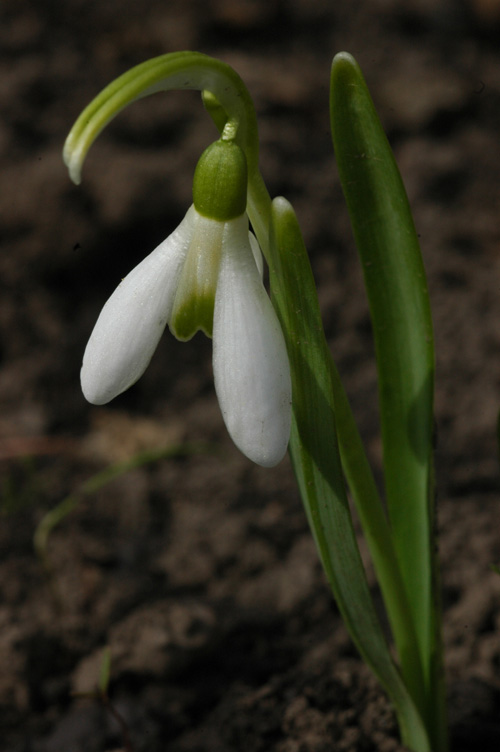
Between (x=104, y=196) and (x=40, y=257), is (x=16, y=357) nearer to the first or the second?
(x=40, y=257)

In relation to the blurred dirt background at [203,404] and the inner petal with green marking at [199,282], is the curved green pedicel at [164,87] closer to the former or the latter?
the inner petal with green marking at [199,282]

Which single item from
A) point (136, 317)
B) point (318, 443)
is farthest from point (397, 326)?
point (136, 317)

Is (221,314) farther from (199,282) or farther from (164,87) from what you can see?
(164,87)

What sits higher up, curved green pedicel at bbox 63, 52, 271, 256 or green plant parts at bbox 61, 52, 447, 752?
curved green pedicel at bbox 63, 52, 271, 256

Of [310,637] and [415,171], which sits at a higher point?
[415,171]

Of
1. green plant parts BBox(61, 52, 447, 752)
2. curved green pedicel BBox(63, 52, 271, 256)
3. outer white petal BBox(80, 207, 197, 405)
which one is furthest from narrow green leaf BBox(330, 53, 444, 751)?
outer white petal BBox(80, 207, 197, 405)

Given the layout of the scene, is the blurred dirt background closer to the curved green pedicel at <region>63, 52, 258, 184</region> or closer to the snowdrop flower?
the snowdrop flower

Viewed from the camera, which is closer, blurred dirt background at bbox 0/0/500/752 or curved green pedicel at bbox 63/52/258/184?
curved green pedicel at bbox 63/52/258/184

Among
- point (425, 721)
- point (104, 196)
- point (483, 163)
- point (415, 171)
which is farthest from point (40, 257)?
point (425, 721)
